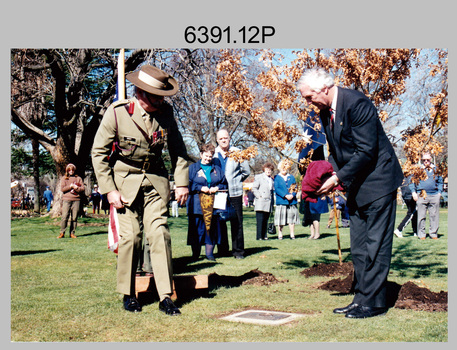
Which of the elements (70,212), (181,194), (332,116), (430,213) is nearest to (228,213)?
(181,194)

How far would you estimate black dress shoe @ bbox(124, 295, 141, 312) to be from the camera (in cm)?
539

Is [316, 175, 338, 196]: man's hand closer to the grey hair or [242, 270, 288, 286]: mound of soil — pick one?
the grey hair

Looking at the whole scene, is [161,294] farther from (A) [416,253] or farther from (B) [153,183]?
(A) [416,253]

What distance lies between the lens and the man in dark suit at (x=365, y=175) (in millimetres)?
4922

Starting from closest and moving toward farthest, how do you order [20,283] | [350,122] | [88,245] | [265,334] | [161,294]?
[265,334], [350,122], [161,294], [20,283], [88,245]

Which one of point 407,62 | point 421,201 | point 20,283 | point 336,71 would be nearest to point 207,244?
point 20,283

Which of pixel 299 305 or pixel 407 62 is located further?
pixel 407 62

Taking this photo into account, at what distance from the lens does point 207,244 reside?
9.64 meters

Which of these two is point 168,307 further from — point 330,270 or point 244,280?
point 330,270

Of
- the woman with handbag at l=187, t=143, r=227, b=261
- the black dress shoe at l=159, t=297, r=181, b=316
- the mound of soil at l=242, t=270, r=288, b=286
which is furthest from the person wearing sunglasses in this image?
the black dress shoe at l=159, t=297, r=181, b=316

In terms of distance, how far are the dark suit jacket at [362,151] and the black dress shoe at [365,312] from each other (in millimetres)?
984

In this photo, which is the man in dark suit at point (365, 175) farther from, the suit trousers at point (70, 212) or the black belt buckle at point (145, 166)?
the suit trousers at point (70, 212)

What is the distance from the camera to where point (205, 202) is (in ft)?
31.8

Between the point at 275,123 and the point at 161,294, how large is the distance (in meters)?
2.68
